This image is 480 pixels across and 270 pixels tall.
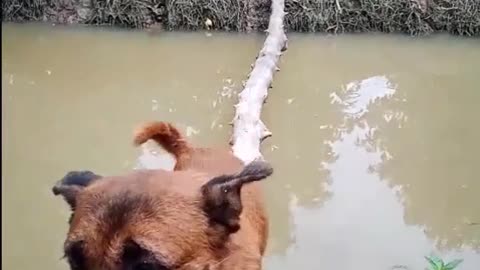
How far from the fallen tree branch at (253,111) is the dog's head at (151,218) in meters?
1.01

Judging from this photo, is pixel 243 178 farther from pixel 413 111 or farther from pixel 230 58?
pixel 230 58

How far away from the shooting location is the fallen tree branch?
2.90 metres

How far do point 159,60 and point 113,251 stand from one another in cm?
542

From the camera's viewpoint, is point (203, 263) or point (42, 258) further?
point (42, 258)

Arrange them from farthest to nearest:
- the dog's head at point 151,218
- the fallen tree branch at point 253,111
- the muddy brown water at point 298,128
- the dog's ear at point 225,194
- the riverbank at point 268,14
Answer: the riverbank at point 268,14 < the muddy brown water at point 298,128 < the fallen tree branch at point 253,111 < the dog's ear at point 225,194 < the dog's head at point 151,218

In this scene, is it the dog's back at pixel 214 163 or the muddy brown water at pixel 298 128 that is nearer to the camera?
the dog's back at pixel 214 163

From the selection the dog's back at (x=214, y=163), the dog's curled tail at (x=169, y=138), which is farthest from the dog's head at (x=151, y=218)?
the dog's curled tail at (x=169, y=138)

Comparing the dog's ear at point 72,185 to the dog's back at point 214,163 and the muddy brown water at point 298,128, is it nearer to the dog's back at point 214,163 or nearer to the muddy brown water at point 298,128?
the dog's back at point 214,163

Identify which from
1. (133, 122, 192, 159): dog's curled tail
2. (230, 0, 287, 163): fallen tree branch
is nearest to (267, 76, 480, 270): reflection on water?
(230, 0, 287, 163): fallen tree branch

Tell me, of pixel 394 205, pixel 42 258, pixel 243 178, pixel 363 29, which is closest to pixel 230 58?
pixel 363 29

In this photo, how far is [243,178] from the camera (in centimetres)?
162

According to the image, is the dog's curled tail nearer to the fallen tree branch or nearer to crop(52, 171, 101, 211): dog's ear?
the fallen tree branch

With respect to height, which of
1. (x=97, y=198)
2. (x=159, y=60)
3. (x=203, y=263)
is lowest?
(x=159, y=60)

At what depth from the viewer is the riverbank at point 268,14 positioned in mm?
7570
